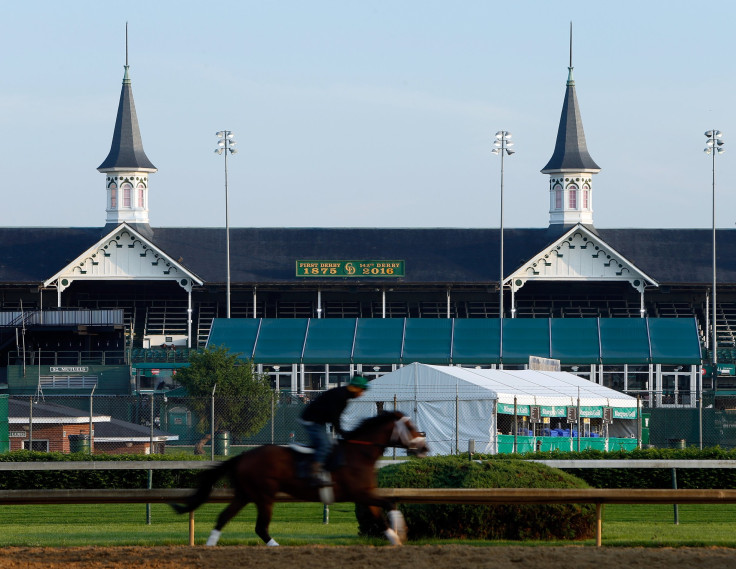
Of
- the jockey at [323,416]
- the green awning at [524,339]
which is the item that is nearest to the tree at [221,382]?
the green awning at [524,339]

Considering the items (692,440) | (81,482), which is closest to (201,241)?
(692,440)

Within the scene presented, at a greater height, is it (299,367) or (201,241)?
(201,241)

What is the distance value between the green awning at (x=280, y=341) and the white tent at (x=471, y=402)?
1619 cm

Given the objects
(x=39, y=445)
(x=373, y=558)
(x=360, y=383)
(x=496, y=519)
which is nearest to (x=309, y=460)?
(x=360, y=383)

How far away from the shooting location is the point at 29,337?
5594 cm

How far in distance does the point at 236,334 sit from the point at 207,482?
4044cm

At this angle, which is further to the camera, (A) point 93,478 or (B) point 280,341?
(B) point 280,341

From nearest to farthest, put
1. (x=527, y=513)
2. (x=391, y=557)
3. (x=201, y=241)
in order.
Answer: (x=391, y=557) → (x=527, y=513) → (x=201, y=241)

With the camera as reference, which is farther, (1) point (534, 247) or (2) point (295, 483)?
(1) point (534, 247)

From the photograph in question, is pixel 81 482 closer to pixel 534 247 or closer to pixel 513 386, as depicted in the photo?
pixel 513 386

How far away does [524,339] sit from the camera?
51.0 m

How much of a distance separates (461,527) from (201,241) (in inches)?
2001
